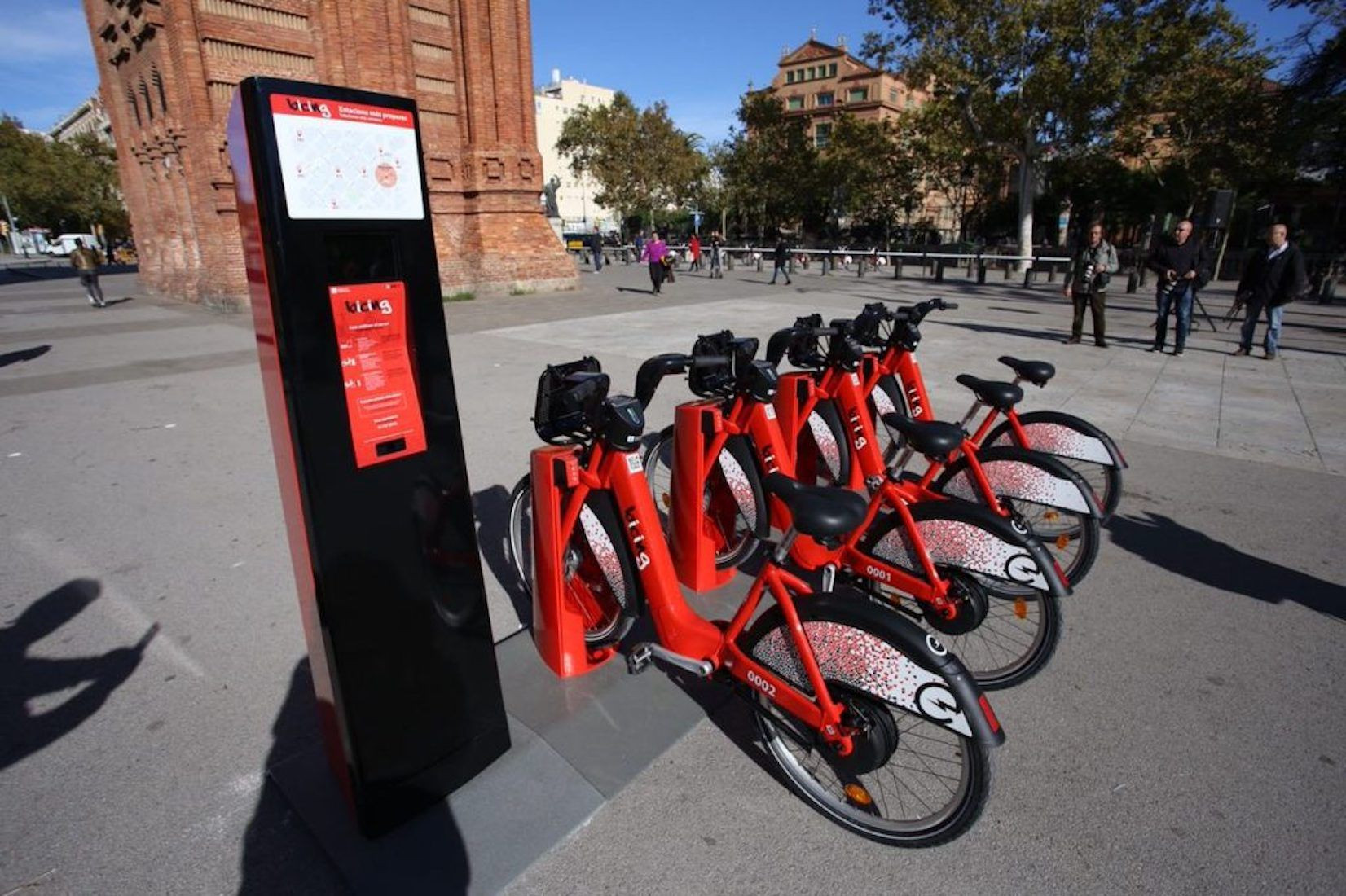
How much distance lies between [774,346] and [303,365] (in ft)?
9.28

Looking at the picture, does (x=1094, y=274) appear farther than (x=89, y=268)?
No

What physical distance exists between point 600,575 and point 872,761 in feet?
4.24

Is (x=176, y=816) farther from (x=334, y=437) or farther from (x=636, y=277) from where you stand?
(x=636, y=277)

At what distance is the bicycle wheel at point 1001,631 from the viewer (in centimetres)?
268

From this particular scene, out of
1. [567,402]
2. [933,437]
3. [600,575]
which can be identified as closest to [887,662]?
[933,437]

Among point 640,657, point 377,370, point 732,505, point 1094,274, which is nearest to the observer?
point 377,370

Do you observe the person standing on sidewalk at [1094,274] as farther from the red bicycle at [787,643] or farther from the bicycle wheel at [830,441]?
the red bicycle at [787,643]

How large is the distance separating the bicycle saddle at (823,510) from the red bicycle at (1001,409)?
166cm

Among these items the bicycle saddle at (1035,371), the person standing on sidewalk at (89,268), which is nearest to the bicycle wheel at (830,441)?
the bicycle saddle at (1035,371)

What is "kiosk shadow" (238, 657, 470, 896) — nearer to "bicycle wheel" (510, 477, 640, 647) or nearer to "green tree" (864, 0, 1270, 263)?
"bicycle wheel" (510, 477, 640, 647)

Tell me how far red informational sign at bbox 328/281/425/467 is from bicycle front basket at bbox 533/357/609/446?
652mm

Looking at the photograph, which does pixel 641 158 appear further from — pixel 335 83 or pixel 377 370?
pixel 377 370

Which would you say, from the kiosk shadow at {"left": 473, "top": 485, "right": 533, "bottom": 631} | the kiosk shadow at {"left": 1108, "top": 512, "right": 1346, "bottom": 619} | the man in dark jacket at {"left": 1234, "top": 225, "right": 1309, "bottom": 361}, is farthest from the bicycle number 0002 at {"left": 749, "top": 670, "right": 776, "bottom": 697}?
the man in dark jacket at {"left": 1234, "top": 225, "right": 1309, "bottom": 361}

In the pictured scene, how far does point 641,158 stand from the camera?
1839 inches
